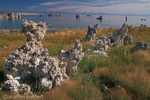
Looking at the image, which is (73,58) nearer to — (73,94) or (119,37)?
(73,94)

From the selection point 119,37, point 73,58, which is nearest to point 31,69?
point 73,58

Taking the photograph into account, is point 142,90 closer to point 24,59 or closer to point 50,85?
point 50,85

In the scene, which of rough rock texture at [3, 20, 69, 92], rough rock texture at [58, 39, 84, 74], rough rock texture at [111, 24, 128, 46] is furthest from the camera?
rough rock texture at [111, 24, 128, 46]

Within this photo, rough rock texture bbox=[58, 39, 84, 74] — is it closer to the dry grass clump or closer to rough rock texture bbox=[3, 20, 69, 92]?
rough rock texture bbox=[3, 20, 69, 92]

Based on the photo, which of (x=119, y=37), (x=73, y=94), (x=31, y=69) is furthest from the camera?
(x=119, y=37)

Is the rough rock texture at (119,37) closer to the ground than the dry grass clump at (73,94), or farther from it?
farther from it

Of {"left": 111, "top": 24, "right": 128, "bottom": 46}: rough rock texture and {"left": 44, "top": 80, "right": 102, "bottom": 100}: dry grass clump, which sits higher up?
{"left": 111, "top": 24, "right": 128, "bottom": 46}: rough rock texture

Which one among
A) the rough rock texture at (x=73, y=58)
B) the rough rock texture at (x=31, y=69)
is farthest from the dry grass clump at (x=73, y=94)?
the rough rock texture at (x=73, y=58)

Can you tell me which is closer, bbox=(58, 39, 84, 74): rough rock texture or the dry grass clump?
the dry grass clump

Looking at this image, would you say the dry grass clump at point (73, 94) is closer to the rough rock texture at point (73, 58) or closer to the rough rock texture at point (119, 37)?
the rough rock texture at point (73, 58)

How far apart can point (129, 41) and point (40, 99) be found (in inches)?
404

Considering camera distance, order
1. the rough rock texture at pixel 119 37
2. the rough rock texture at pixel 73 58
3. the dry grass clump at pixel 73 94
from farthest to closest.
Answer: the rough rock texture at pixel 119 37
the rough rock texture at pixel 73 58
the dry grass clump at pixel 73 94

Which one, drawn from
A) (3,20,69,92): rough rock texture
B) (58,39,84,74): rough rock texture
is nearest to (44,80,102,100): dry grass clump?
(3,20,69,92): rough rock texture

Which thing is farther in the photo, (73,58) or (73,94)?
(73,58)
